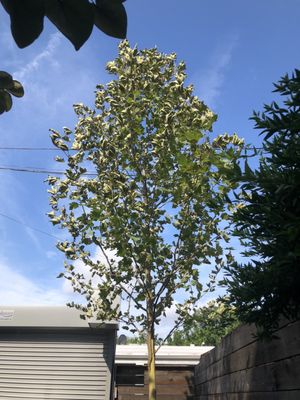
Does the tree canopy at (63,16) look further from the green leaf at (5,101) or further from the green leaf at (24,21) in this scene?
the green leaf at (5,101)

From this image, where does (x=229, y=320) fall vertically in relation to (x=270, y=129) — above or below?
below

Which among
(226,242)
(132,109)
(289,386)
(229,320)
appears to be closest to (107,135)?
(132,109)

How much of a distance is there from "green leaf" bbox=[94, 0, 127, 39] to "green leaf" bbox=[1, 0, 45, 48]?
0.38 ft

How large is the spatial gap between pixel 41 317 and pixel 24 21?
910 cm

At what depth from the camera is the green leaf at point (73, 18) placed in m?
0.83

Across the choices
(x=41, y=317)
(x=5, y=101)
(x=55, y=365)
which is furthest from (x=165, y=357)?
(x=5, y=101)

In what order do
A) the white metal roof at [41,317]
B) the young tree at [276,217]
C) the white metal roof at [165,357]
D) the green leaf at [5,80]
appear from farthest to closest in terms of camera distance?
the white metal roof at [165,357], the white metal roof at [41,317], the young tree at [276,217], the green leaf at [5,80]

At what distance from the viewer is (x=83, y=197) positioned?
5719mm

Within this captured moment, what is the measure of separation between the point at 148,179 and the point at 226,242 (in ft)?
4.53

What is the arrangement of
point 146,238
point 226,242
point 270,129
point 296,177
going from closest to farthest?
point 296,177 < point 270,129 < point 146,238 < point 226,242

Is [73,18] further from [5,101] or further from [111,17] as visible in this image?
[5,101]

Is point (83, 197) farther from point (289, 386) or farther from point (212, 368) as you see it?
point (289, 386)

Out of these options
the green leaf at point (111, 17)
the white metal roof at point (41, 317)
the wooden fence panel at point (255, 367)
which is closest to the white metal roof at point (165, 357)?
the white metal roof at point (41, 317)

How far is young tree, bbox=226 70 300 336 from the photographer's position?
2186mm
